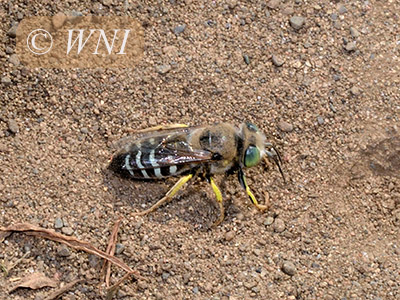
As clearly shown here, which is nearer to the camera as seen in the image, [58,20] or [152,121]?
[152,121]

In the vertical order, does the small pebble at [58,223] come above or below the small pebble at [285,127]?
below

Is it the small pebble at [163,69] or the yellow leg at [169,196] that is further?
the small pebble at [163,69]

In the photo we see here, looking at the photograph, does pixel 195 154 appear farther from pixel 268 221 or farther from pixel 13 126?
pixel 13 126

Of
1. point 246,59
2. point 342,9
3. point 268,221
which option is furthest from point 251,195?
point 342,9

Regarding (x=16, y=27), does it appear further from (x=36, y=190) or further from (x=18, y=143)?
(x=36, y=190)

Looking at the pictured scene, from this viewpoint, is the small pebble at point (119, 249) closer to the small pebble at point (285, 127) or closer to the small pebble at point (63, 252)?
the small pebble at point (63, 252)

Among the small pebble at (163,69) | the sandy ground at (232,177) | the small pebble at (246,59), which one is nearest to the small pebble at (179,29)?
the sandy ground at (232,177)
